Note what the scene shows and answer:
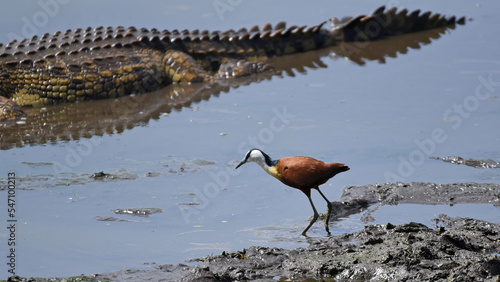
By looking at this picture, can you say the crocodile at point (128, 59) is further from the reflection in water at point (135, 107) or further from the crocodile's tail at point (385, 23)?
the reflection in water at point (135, 107)

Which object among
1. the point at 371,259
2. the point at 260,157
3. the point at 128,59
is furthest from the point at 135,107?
the point at 371,259

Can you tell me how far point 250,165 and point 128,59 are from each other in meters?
4.02

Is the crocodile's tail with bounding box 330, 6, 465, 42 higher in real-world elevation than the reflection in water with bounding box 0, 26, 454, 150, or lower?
higher

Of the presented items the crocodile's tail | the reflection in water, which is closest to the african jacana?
the reflection in water

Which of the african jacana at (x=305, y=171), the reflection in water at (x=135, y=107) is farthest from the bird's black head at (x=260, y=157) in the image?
the reflection in water at (x=135, y=107)

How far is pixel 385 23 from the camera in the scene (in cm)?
1352

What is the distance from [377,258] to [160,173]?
3.19 metres

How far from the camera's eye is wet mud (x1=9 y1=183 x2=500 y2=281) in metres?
4.84

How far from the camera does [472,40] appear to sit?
1290cm

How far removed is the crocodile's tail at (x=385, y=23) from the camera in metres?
13.1

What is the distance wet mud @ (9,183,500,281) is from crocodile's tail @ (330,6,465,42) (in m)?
7.65

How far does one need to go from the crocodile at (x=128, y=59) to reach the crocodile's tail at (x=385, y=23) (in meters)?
0.05

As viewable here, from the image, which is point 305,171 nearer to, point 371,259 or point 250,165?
point 371,259

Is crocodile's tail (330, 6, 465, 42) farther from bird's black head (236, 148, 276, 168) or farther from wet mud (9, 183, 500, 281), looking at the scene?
wet mud (9, 183, 500, 281)
